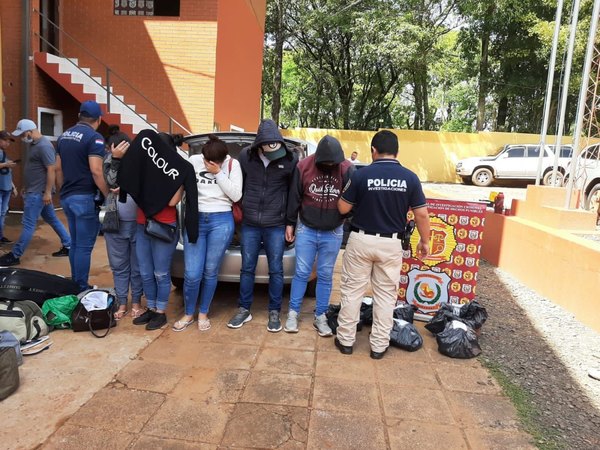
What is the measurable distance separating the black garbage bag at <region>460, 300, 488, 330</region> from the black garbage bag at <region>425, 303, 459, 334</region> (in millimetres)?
107

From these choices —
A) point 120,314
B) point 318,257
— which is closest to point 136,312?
point 120,314

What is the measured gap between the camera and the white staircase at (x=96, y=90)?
911 cm

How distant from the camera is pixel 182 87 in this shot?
10.7 metres

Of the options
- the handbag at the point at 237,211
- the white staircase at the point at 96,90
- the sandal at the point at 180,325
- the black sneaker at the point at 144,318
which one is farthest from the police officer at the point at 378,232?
the white staircase at the point at 96,90

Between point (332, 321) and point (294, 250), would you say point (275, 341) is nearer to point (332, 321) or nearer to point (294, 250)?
point (332, 321)

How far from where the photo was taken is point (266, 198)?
13.9 ft

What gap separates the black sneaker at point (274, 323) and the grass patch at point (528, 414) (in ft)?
5.97

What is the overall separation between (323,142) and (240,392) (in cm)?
212

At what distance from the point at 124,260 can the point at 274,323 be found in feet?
4.98

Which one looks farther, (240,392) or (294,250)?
(294,250)

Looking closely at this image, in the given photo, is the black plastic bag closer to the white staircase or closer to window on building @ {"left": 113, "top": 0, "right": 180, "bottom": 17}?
the white staircase

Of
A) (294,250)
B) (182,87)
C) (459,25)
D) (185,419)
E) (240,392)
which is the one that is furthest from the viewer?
(459,25)

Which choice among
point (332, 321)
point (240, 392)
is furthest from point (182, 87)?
point (240, 392)

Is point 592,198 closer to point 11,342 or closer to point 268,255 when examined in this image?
point 268,255
